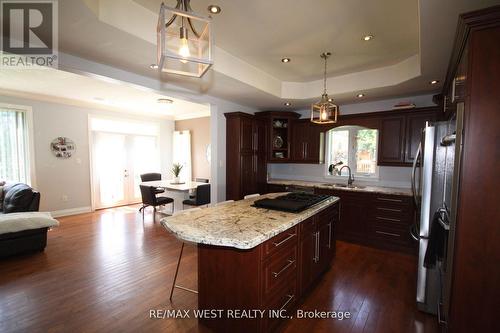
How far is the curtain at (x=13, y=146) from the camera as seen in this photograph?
4.57 meters

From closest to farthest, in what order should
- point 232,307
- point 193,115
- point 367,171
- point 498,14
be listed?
point 498,14
point 232,307
point 367,171
point 193,115

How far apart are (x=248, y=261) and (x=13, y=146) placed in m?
5.88

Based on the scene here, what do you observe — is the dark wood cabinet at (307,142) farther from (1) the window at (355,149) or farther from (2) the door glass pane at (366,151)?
(2) the door glass pane at (366,151)

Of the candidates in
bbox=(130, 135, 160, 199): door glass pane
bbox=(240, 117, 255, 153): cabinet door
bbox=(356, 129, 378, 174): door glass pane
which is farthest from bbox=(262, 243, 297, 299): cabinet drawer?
bbox=(130, 135, 160, 199): door glass pane

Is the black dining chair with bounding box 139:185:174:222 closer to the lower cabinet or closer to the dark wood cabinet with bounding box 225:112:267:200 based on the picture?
the dark wood cabinet with bounding box 225:112:267:200

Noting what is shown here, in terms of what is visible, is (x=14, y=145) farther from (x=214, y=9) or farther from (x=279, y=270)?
(x=279, y=270)

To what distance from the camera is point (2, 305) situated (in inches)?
84.7

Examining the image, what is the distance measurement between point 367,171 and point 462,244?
3136mm

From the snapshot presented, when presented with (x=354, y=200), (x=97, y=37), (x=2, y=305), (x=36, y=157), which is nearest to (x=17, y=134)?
(x=36, y=157)

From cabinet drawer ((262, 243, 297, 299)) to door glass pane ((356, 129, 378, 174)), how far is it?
3.03 m

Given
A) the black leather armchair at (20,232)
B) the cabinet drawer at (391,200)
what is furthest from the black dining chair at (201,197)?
the cabinet drawer at (391,200)

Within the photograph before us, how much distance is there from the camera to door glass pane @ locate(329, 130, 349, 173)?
4523 millimetres

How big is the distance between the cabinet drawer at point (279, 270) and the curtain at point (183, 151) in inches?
222

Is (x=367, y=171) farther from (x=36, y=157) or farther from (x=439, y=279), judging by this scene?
(x=36, y=157)
